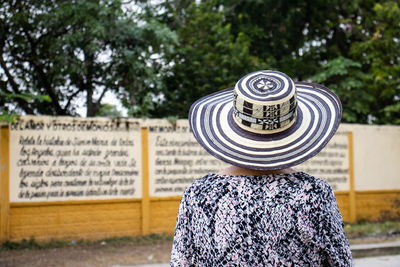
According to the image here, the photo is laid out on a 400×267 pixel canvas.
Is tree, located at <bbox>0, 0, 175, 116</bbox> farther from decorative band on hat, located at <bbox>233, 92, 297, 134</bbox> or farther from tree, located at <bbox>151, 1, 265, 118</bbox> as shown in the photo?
decorative band on hat, located at <bbox>233, 92, 297, 134</bbox>

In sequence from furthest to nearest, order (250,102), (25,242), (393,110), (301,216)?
(393,110) → (25,242) → (250,102) → (301,216)

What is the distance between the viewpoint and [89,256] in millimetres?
7820

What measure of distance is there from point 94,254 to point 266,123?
6.73 meters

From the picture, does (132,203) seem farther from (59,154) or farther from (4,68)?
(4,68)

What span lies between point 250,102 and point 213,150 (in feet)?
0.78

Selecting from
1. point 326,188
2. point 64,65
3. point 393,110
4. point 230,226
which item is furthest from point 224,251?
point 393,110

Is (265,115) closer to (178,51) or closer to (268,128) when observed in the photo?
(268,128)

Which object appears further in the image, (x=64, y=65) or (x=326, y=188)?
(x=64, y=65)

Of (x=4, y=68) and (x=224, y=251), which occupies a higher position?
(x=4, y=68)

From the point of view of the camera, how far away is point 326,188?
178cm

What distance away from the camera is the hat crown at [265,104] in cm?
184

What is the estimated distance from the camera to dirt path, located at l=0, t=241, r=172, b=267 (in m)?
7.31

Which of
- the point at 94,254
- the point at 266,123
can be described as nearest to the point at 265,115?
the point at 266,123

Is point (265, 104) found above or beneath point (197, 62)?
beneath
